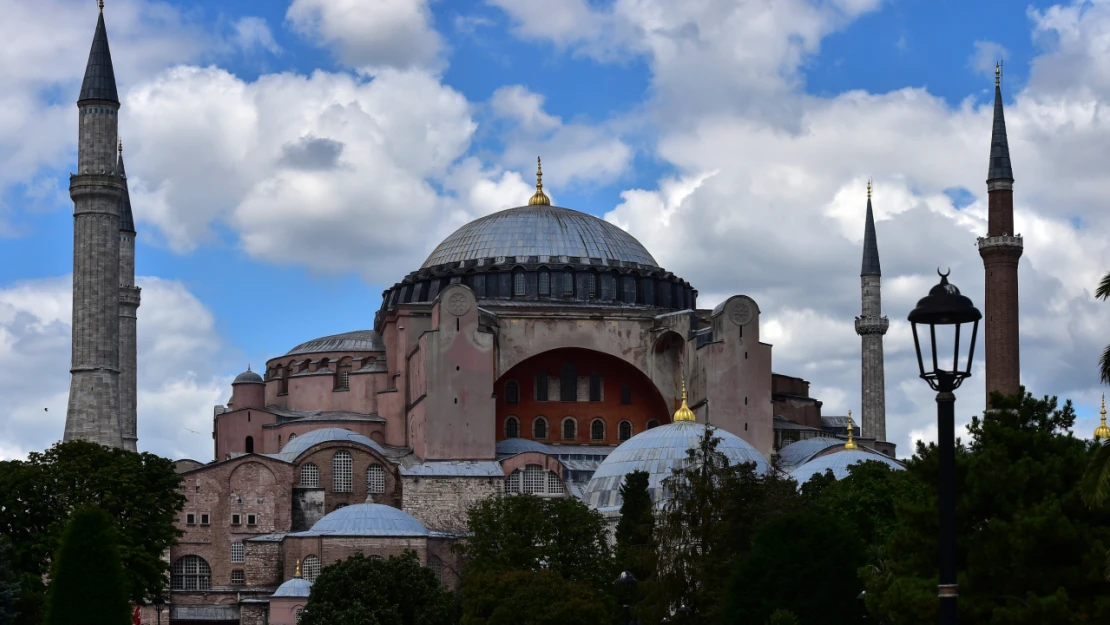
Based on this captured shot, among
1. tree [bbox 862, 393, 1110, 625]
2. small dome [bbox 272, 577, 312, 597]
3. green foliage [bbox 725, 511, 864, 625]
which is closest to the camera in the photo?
tree [bbox 862, 393, 1110, 625]

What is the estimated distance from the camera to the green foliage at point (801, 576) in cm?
3003

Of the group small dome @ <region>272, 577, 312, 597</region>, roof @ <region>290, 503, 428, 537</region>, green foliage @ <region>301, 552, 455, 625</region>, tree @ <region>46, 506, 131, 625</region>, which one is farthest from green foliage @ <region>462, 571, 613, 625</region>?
roof @ <region>290, 503, 428, 537</region>

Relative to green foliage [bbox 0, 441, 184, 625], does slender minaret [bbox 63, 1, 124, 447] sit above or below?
above

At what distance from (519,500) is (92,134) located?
17112 mm

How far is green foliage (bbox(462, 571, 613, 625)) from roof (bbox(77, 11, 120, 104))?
2043 cm

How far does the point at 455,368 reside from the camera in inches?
2020

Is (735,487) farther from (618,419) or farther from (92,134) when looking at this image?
(92,134)

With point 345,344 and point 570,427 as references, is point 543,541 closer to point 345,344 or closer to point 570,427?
point 570,427

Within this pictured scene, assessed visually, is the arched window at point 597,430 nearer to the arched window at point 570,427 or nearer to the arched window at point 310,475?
the arched window at point 570,427

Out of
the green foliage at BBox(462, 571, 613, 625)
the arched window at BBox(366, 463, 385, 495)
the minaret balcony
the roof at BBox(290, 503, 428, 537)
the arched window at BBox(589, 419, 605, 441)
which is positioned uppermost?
the minaret balcony

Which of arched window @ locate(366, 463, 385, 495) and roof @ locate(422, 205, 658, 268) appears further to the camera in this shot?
roof @ locate(422, 205, 658, 268)

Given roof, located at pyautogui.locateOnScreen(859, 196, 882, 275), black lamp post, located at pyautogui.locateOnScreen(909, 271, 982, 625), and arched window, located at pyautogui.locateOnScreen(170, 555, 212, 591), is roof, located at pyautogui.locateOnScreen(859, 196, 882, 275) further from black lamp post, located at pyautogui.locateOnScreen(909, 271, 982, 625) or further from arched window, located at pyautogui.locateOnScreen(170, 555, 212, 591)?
black lamp post, located at pyautogui.locateOnScreen(909, 271, 982, 625)

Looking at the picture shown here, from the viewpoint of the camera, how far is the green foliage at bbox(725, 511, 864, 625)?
98.5 ft

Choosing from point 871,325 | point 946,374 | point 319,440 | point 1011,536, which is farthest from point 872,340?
point 946,374
